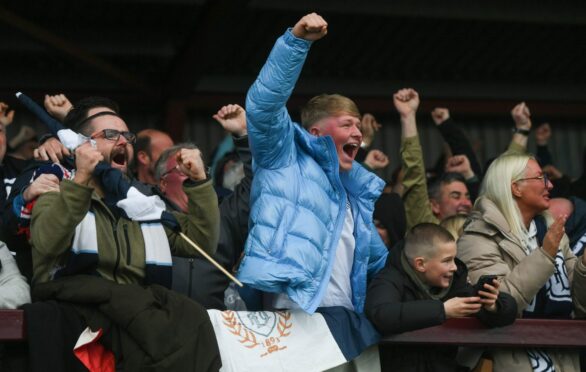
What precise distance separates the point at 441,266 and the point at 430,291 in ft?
0.48

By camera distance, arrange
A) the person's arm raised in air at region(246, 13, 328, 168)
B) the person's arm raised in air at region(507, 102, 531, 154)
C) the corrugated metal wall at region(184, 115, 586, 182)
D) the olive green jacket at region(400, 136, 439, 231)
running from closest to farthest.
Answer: the person's arm raised in air at region(246, 13, 328, 168)
the olive green jacket at region(400, 136, 439, 231)
the person's arm raised in air at region(507, 102, 531, 154)
the corrugated metal wall at region(184, 115, 586, 182)

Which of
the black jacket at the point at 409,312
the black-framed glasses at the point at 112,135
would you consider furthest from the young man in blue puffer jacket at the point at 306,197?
the black-framed glasses at the point at 112,135

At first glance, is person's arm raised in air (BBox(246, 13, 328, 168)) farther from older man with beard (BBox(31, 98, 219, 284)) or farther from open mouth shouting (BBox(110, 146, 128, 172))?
open mouth shouting (BBox(110, 146, 128, 172))

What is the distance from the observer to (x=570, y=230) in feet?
22.9

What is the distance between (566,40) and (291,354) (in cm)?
601

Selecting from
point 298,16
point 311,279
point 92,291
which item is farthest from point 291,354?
point 298,16

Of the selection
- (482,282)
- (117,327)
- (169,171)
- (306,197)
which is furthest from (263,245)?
(169,171)

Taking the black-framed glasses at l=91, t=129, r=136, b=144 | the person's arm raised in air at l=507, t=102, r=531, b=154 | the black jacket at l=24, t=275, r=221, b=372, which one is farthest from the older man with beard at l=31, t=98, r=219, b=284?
the person's arm raised in air at l=507, t=102, r=531, b=154

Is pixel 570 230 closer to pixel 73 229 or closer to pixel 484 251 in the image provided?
pixel 484 251

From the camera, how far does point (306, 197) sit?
17.6ft

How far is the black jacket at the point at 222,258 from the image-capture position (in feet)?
18.4

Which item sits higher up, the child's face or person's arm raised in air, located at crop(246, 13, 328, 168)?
person's arm raised in air, located at crop(246, 13, 328, 168)

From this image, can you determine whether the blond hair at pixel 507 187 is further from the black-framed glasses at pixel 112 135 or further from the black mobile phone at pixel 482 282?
the black-framed glasses at pixel 112 135

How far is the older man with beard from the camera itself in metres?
4.82
